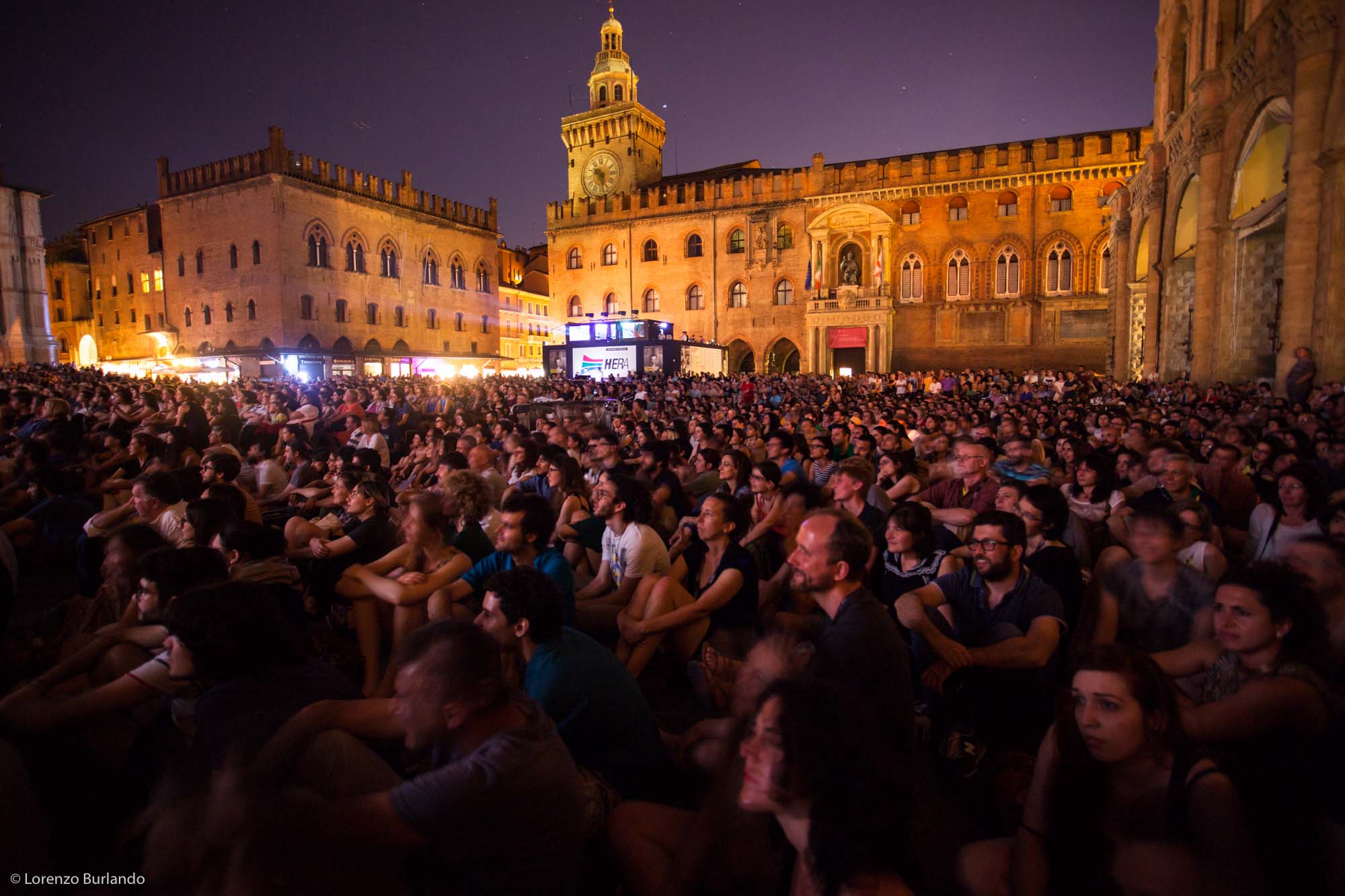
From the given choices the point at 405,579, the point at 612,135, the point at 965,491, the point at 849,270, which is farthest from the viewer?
the point at 612,135

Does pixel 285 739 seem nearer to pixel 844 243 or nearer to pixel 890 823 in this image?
pixel 890 823

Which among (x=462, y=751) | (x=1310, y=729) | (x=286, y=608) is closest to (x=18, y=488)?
(x=286, y=608)

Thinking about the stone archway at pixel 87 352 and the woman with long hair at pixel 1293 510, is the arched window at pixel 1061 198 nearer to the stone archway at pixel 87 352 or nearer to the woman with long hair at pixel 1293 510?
the woman with long hair at pixel 1293 510

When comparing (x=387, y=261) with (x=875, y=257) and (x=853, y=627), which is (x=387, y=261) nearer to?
(x=875, y=257)

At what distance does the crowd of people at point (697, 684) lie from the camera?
1.94 meters

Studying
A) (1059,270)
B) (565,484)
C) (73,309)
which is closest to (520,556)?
(565,484)

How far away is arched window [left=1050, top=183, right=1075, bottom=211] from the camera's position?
3725 cm

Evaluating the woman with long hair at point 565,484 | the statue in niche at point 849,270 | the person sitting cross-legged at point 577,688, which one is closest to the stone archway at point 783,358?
the statue in niche at point 849,270

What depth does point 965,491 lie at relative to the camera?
230 inches

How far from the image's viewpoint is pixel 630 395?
2086 centimetres

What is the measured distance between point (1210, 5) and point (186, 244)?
46.1 metres

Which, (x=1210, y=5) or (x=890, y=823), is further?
(x=1210, y=5)

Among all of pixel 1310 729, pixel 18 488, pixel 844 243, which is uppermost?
pixel 844 243

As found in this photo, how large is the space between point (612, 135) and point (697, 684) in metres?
52.7
